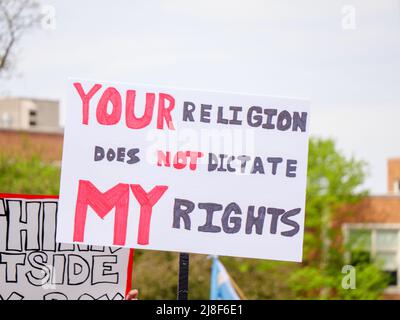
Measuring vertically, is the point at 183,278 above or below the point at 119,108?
below

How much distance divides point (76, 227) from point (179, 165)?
21.9 inches

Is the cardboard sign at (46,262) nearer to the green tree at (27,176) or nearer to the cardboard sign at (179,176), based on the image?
the cardboard sign at (179,176)

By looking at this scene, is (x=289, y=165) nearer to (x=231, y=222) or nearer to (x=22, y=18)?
(x=231, y=222)

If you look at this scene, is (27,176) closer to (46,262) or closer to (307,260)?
(307,260)

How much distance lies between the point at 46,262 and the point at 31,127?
55.0 meters

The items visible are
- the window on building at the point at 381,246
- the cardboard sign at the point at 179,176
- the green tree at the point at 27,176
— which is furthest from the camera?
the window on building at the point at 381,246

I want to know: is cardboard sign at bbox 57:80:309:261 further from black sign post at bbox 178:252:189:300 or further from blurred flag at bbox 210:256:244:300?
blurred flag at bbox 210:256:244:300

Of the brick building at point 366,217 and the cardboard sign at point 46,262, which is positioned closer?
the cardboard sign at point 46,262

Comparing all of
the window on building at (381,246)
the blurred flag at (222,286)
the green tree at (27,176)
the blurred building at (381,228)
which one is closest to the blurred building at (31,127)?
the green tree at (27,176)

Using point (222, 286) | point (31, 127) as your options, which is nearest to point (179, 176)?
point (222, 286)

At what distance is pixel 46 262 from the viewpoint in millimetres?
6621

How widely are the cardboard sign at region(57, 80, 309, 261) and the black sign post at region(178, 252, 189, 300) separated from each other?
5.3 inches

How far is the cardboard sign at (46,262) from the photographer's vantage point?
6566 mm

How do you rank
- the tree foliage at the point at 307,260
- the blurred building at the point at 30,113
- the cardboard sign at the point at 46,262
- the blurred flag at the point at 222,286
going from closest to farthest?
the cardboard sign at the point at 46,262
the blurred flag at the point at 222,286
the tree foliage at the point at 307,260
the blurred building at the point at 30,113
